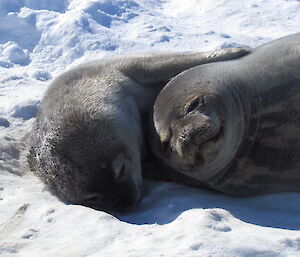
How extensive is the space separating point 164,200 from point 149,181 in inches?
17.3

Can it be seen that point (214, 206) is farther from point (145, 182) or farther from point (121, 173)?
point (145, 182)

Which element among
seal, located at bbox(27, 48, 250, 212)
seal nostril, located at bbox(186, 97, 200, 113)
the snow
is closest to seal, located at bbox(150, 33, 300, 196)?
seal nostril, located at bbox(186, 97, 200, 113)

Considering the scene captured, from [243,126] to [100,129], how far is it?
0.76m

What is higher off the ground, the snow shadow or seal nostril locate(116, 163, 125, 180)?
seal nostril locate(116, 163, 125, 180)

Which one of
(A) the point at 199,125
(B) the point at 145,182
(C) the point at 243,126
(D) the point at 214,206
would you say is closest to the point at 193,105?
(A) the point at 199,125

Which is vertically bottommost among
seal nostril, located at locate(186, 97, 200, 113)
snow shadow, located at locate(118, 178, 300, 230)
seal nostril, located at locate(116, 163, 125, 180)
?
snow shadow, located at locate(118, 178, 300, 230)

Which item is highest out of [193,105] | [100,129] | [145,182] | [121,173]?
[193,105]

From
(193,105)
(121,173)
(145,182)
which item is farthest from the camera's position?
(145,182)

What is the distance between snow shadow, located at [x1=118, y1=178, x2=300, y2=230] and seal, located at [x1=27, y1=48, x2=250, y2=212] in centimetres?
12

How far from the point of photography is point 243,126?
3.21 meters

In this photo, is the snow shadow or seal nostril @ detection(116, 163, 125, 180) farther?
seal nostril @ detection(116, 163, 125, 180)

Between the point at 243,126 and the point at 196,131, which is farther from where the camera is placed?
the point at 243,126

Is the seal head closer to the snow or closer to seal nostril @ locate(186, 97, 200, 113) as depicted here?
seal nostril @ locate(186, 97, 200, 113)

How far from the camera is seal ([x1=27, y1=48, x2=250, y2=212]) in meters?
3.16
